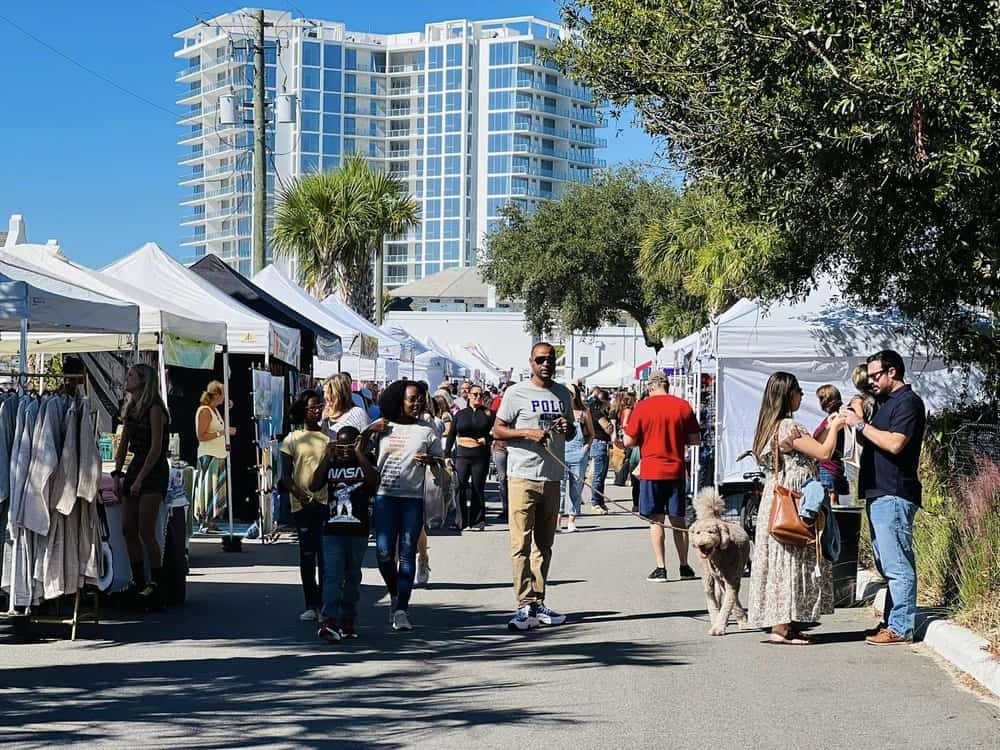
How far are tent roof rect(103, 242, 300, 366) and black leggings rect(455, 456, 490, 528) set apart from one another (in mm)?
2766

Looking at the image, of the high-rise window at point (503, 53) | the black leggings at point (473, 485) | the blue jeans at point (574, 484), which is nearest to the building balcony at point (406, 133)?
the high-rise window at point (503, 53)

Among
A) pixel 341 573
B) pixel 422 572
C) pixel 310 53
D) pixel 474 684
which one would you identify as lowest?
pixel 474 684

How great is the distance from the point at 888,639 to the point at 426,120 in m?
154

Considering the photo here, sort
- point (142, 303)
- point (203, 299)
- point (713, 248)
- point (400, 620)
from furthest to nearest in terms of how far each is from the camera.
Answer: point (713, 248), point (203, 299), point (142, 303), point (400, 620)

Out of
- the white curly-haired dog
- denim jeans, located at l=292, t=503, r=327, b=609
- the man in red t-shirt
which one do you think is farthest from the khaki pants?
the man in red t-shirt

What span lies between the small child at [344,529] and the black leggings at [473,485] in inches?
339

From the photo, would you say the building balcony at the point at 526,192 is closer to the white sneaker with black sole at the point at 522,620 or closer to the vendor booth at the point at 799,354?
the vendor booth at the point at 799,354

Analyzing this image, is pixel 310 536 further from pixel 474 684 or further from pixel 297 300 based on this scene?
pixel 297 300

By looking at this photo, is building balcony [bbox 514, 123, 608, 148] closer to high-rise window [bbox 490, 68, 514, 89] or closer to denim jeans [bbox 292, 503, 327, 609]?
high-rise window [bbox 490, 68, 514, 89]

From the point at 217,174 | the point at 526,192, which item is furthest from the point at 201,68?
the point at 526,192

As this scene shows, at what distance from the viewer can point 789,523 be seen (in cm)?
910

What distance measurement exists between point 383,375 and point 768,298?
48.7 ft

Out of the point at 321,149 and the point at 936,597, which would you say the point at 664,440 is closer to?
the point at 936,597

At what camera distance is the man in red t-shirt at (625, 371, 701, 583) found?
12.9 meters
